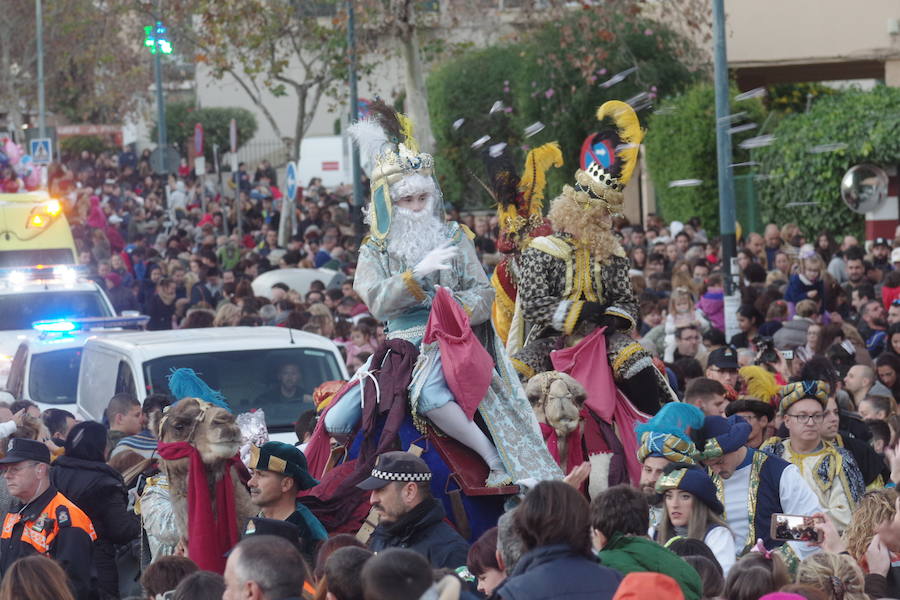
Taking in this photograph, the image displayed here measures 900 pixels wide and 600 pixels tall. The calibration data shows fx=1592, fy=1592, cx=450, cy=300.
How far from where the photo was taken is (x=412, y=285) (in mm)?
8141

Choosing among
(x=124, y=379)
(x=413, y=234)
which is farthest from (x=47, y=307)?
(x=413, y=234)

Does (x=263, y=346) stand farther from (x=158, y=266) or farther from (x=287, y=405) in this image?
(x=158, y=266)

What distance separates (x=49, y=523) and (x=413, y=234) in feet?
7.74

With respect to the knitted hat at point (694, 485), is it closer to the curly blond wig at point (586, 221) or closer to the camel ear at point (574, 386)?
the camel ear at point (574, 386)

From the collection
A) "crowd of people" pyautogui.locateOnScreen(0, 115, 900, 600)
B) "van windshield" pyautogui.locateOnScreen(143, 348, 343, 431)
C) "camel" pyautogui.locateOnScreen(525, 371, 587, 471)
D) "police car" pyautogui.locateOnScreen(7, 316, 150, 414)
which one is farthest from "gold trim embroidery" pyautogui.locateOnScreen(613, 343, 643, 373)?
"police car" pyautogui.locateOnScreen(7, 316, 150, 414)

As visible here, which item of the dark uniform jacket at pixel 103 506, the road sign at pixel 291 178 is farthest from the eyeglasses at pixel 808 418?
the road sign at pixel 291 178

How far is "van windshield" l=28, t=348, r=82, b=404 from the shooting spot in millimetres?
14016

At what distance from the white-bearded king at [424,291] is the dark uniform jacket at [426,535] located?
1.50 metres

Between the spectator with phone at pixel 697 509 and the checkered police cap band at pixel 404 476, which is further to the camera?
the spectator with phone at pixel 697 509

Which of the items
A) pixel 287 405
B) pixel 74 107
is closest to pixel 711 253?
pixel 287 405

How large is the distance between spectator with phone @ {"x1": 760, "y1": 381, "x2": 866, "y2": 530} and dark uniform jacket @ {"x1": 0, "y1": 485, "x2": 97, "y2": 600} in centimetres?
348

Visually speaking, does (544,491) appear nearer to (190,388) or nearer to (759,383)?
(190,388)

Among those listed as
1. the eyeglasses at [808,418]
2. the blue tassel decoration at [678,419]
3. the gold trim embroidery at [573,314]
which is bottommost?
the eyeglasses at [808,418]

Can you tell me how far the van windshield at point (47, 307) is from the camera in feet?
52.9
